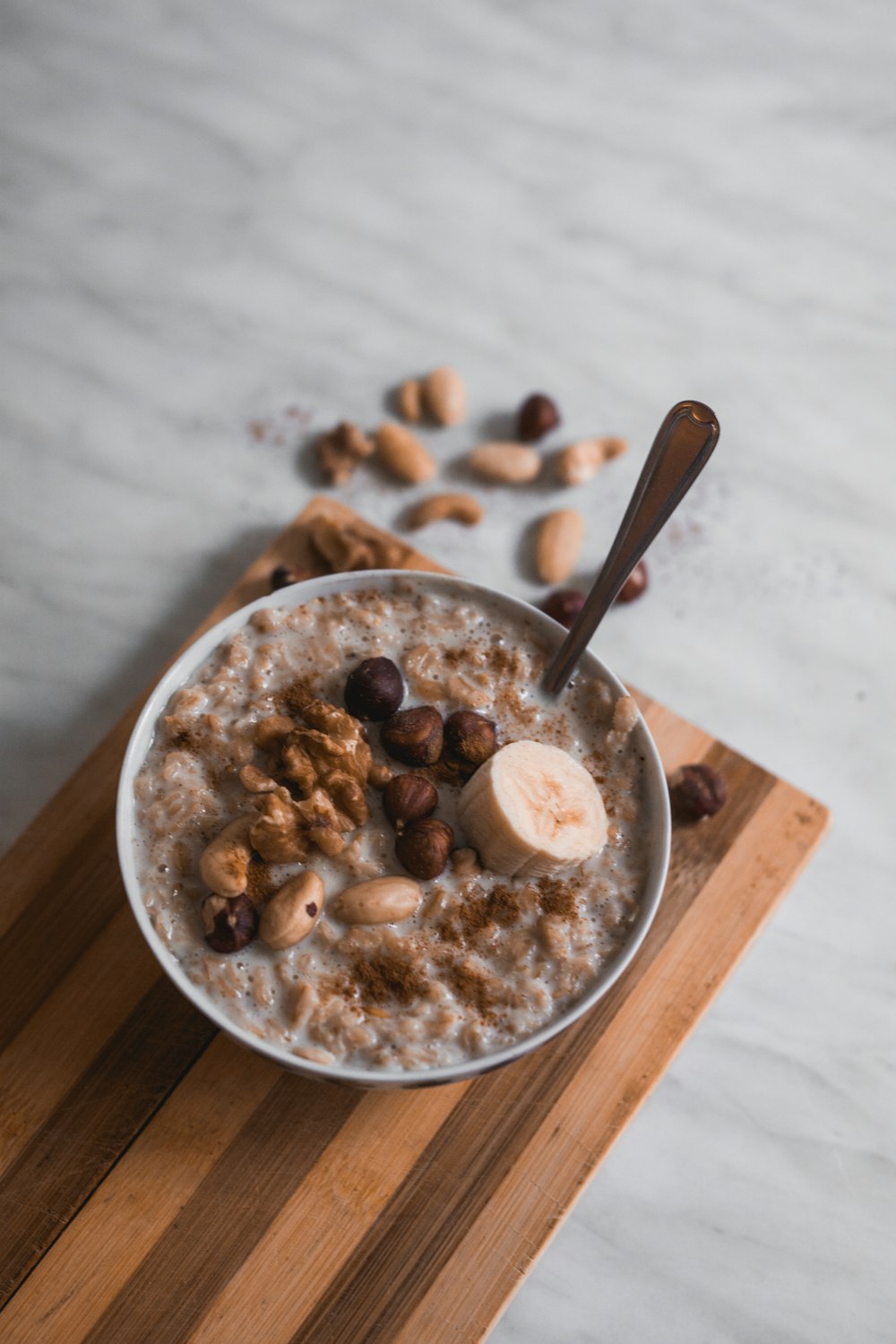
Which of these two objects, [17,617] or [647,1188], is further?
[17,617]

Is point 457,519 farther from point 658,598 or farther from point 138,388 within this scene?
point 138,388

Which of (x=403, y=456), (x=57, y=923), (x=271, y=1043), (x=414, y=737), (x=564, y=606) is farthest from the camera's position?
(x=403, y=456)

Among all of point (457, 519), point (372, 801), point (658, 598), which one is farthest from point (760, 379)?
point (372, 801)

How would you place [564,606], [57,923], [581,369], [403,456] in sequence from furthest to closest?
[581,369] → [403,456] → [564,606] → [57,923]

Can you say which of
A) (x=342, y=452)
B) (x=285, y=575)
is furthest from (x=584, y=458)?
(x=285, y=575)

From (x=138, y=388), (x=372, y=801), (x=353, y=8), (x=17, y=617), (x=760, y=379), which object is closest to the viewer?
(x=372, y=801)

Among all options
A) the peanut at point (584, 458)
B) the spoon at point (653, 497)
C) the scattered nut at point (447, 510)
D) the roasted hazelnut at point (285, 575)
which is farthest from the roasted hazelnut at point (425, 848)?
the peanut at point (584, 458)

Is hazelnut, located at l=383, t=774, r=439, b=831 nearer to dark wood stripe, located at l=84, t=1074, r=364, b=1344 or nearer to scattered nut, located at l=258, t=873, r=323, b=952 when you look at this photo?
scattered nut, located at l=258, t=873, r=323, b=952

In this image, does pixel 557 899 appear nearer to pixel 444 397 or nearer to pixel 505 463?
pixel 505 463
